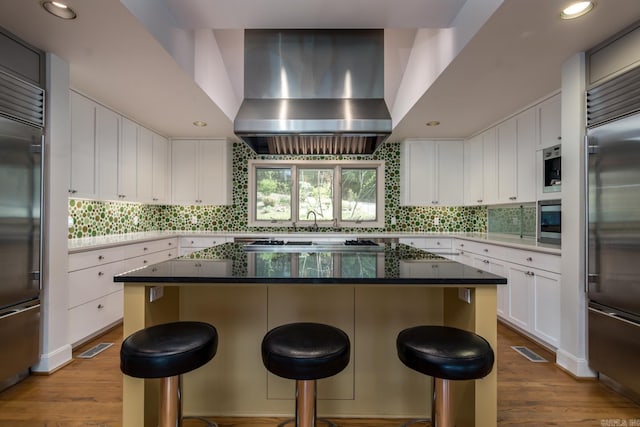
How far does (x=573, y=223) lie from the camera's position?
226 cm

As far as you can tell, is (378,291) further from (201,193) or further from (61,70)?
(201,193)

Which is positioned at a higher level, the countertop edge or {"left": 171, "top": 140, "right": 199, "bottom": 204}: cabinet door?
{"left": 171, "top": 140, "right": 199, "bottom": 204}: cabinet door

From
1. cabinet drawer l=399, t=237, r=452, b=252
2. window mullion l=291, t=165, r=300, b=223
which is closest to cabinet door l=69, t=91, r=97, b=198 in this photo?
window mullion l=291, t=165, r=300, b=223

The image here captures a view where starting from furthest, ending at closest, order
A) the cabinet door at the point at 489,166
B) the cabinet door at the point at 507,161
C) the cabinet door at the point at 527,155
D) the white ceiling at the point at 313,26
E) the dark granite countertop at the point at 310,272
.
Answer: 1. the cabinet door at the point at 489,166
2. the cabinet door at the point at 507,161
3. the cabinet door at the point at 527,155
4. the white ceiling at the point at 313,26
5. the dark granite countertop at the point at 310,272

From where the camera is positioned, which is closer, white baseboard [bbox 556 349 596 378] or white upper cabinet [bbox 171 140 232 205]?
white baseboard [bbox 556 349 596 378]

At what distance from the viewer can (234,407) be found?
5.78 ft

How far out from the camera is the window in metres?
4.91

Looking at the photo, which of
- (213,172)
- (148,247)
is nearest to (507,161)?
(213,172)

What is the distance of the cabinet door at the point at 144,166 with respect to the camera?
387 cm

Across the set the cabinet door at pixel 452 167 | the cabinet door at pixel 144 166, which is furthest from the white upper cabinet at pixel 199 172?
the cabinet door at pixel 452 167

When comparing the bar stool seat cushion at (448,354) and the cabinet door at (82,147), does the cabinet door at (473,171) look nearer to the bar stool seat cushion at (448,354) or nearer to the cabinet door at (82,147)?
the bar stool seat cushion at (448,354)

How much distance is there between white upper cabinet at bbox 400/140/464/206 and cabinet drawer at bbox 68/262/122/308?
388 centimetres

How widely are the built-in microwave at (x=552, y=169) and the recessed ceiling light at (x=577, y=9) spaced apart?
1333 millimetres

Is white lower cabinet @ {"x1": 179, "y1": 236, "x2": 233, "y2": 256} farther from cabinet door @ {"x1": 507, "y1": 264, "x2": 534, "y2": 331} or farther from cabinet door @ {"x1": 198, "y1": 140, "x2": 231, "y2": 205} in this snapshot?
cabinet door @ {"x1": 507, "y1": 264, "x2": 534, "y2": 331}
